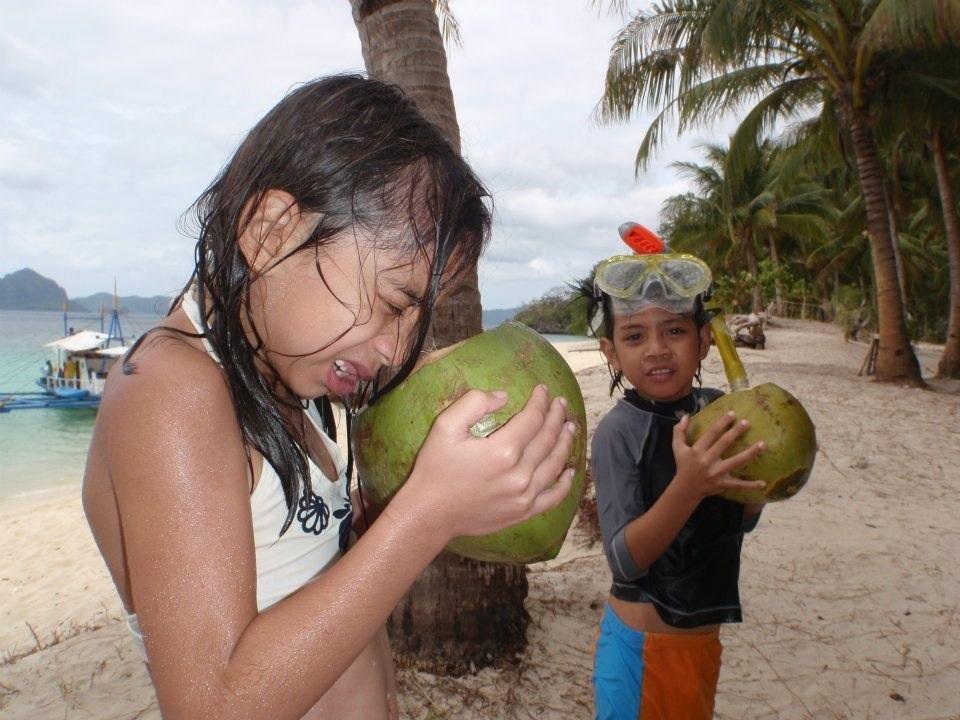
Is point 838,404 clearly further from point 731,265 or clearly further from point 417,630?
point 731,265

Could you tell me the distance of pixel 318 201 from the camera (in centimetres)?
94

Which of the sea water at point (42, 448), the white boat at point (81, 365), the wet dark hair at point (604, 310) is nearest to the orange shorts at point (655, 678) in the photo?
the wet dark hair at point (604, 310)

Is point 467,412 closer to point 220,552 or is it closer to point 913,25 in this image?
point 220,552

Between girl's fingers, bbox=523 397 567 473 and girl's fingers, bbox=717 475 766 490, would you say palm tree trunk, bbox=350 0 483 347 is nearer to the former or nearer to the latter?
girl's fingers, bbox=717 475 766 490

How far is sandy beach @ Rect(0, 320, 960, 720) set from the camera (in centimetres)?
274

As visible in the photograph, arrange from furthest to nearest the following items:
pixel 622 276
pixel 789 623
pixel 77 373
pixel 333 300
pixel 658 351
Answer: pixel 77 373
pixel 789 623
pixel 622 276
pixel 658 351
pixel 333 300

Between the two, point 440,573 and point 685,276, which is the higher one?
point 685,276

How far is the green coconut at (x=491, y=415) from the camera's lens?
1057 mm

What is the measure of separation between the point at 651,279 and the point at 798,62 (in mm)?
10677

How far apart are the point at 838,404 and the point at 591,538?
4.77 meters

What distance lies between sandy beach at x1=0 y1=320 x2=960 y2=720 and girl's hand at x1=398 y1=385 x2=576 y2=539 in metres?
1.84

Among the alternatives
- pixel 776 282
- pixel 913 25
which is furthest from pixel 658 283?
pixel 776 282

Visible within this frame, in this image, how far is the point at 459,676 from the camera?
103 inches

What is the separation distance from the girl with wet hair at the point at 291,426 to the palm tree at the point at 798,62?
8.94 metres
